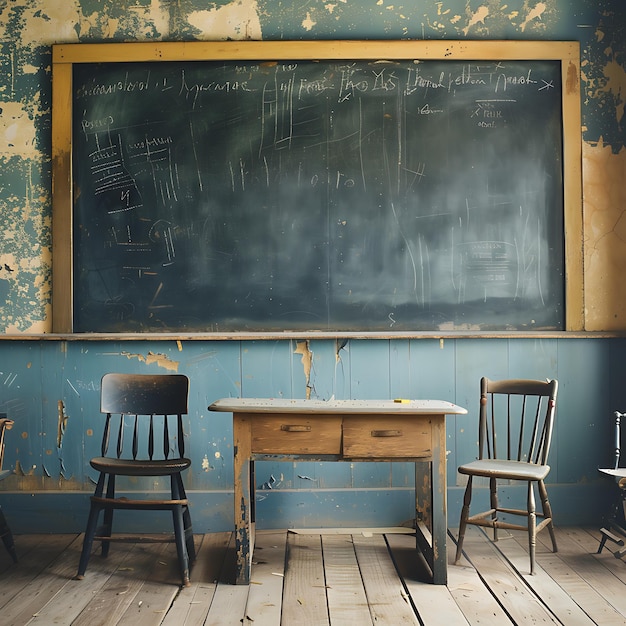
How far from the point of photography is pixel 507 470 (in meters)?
3.22

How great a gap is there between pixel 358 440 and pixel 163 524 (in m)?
1.46

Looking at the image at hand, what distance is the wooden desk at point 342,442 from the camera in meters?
3.07

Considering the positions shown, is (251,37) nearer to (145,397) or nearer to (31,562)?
(145,397)

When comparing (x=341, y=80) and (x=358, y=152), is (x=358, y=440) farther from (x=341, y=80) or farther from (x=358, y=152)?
(x=341, y=80)

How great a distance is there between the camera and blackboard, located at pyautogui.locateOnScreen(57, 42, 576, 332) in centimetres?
395

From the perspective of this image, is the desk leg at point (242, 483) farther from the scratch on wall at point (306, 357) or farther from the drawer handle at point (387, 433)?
the scratch on wall at point (306, 357)

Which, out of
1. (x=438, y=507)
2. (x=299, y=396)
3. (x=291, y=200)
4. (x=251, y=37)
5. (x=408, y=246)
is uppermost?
(x=251, y=37)

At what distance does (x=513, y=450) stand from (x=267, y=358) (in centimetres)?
154

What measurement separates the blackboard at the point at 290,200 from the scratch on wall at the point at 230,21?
0.17 metres

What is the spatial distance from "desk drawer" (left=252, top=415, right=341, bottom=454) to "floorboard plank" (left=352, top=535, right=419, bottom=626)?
63 cm

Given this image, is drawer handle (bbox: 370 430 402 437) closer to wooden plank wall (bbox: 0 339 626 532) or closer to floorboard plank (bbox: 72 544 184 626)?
wooden plank wall (bbox: 0 339 626 532)

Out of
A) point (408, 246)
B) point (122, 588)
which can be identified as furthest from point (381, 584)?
point (408, 246)

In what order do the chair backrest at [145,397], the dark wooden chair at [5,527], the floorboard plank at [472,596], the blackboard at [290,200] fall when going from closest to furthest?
the floorboard plank at [472,596]
the dark wooden chair at [5,527]
the chair backrest at [145,397]
the blackboard at [290,200]

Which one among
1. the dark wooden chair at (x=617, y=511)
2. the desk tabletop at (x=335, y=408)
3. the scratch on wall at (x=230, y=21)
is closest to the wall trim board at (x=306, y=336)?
the dark wooden chair at (x=617, y=511)
